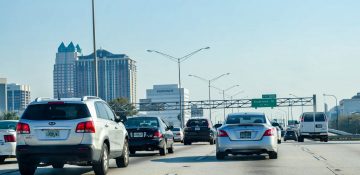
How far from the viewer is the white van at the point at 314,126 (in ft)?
166

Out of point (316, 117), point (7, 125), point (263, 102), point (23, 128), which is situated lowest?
point (23, 128)

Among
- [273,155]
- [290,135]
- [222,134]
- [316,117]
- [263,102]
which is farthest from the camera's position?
[263,102]

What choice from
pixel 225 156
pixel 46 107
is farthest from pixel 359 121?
pixel 46 107

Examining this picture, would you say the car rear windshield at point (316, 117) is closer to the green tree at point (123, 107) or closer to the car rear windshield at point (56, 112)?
Answer: the car rear windshield at point (56, 112)

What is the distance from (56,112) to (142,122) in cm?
1081

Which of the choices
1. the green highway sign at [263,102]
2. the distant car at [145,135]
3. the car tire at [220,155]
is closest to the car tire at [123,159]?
the car tire at [220,155]

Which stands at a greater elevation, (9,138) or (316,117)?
(316,117)

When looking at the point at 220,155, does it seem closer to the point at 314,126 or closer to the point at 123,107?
the point at 314,126

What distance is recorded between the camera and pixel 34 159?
1578 cm

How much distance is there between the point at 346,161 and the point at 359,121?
449 feet

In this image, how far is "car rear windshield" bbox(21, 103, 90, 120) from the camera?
15.9 metres

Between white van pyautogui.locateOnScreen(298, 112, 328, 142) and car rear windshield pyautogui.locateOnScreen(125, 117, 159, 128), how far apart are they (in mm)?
26028

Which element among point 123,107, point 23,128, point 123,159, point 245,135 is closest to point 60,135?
point 23,128

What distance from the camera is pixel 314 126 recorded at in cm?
5078
